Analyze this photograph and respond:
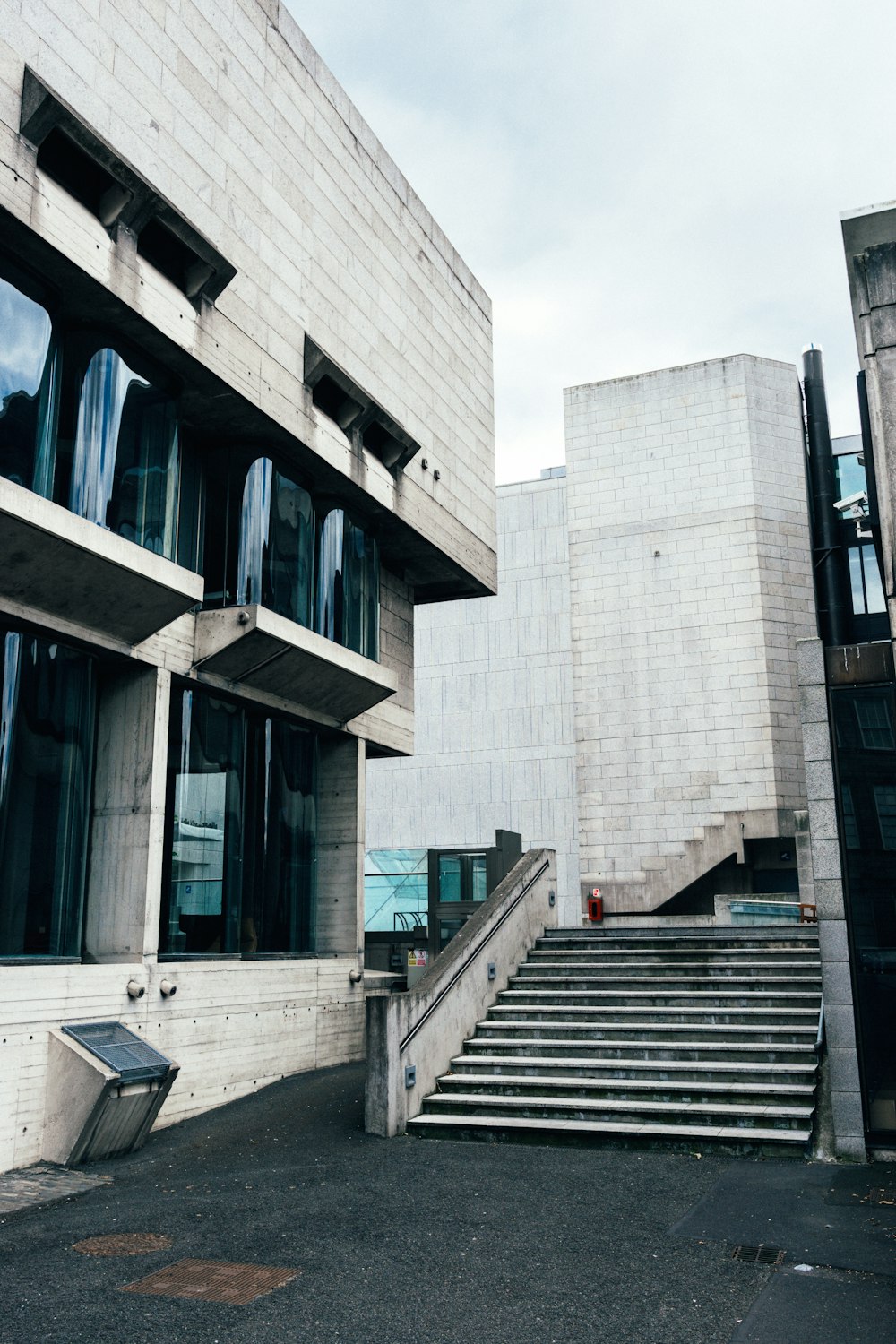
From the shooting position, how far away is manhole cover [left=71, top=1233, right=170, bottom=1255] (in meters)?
7.43

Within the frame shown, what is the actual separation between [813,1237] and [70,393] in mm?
10542

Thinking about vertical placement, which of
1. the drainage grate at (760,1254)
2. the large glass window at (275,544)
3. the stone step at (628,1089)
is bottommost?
the drainage grate at (760,1254)

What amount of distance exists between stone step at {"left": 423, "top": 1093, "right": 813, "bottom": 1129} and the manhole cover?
424 centimetres

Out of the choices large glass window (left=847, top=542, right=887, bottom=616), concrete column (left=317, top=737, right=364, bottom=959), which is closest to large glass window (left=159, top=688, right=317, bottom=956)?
concrete column (left=317, top=737, right=364, bottom=959)

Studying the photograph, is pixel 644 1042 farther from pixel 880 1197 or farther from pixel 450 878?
pixel 450 878

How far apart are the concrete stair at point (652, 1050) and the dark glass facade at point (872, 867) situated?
89 centimetres

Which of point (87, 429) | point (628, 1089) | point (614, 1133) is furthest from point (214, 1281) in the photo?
point (87, 429)

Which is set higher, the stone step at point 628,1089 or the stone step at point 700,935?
the stone step at point 700,935

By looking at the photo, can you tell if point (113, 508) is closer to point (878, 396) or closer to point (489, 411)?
point (878, 396)

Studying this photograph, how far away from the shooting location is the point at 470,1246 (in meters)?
7.47

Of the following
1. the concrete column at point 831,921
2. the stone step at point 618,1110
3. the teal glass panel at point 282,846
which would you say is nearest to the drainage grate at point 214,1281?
the stone step at point 618,1110

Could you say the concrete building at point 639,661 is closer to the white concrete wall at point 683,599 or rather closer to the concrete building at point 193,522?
the white concrete wall at point 683,599

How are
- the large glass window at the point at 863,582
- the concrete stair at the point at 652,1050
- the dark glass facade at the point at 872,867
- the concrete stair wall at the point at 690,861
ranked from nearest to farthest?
the dark glass facade at the point at 872,867 → the concrete stair at the point at 652,1050 → the concrete stair wall at the point at 690,861 → the large glass window at the point at 863,582

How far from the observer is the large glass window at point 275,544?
15.0 metres
